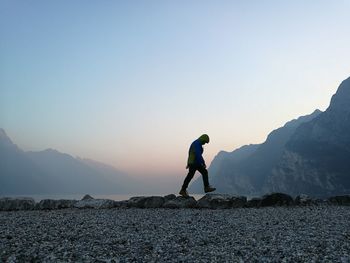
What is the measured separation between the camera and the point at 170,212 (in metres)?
16.5

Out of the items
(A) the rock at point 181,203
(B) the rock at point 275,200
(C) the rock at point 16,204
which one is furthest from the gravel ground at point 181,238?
(C) the rock at point 16,204

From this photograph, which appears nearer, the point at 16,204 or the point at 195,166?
the point at 16,204

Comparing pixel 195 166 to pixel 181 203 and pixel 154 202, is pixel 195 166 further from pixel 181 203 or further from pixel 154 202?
pixel 154 202

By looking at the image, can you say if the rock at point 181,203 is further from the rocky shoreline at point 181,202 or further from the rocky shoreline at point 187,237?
the rocky shoreline at point 187,237

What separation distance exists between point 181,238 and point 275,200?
10091 mm

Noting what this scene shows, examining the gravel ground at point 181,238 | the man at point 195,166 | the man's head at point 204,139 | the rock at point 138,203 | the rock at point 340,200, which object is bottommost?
the gravel ground at point 181,238

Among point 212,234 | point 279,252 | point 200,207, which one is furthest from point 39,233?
point 200,207

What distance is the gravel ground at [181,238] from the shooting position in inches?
335

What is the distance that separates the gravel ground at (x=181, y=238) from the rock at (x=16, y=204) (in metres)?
5.37

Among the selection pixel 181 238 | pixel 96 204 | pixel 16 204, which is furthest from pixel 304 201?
pixel 16 204

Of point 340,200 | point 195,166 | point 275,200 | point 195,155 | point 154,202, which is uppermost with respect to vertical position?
point 195,155

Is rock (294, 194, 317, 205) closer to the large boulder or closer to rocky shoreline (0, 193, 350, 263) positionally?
rocky shoreline (0, 193, 350, 263)

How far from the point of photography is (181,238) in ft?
34.1

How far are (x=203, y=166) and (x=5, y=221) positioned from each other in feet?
32.7
